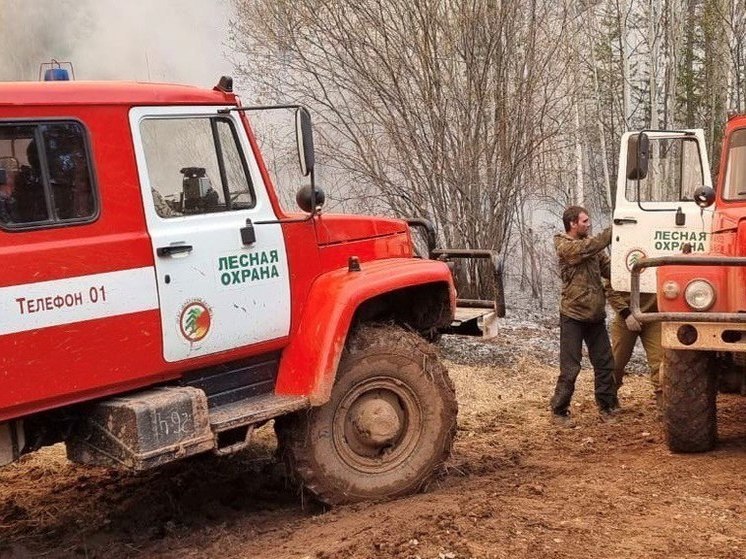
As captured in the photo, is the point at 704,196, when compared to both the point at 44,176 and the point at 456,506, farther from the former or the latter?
the point at 44,176

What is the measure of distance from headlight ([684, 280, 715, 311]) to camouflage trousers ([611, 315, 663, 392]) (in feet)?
6.41

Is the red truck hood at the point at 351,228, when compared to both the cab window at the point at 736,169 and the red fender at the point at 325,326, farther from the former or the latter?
the cab window at the point at 736,169

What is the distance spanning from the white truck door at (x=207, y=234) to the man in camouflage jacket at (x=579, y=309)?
2.80m

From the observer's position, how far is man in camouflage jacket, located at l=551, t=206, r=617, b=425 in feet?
21.7

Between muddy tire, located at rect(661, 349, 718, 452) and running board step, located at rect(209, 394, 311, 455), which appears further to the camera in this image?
muddy tire, located at rect(661, 349, 718, 452)

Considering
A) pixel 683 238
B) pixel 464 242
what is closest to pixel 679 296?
pixel 683 238

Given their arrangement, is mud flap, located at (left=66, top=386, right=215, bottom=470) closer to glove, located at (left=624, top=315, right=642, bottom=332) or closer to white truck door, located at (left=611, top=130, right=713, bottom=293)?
glove, located at (left=624, top=315, right=642, bottom=332)

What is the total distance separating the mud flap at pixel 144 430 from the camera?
4004 mm

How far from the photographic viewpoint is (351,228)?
201 inches

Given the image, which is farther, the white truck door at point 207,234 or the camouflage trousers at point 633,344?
the camouflage trousers at point 633,344

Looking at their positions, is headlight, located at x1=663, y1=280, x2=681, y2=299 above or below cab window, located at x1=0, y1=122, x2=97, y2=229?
below

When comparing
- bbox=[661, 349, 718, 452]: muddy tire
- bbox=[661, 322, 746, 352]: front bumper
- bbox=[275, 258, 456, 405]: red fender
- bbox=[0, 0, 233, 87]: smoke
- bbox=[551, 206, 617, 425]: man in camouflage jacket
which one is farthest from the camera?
bbox=[0, 0, 233, 87]: smoke

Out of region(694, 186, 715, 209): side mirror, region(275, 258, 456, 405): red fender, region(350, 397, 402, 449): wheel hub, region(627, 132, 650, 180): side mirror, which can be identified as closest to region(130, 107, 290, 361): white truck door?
region(275, 258, 456, 405): red fender

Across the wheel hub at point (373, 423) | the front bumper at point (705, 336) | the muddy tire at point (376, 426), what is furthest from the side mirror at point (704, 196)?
the wheel hub at point (373, 423)
